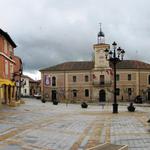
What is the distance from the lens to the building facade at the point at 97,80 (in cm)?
8062

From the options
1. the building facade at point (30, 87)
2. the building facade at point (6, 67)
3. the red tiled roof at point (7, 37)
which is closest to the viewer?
the red tiled roof at point (7, 37)

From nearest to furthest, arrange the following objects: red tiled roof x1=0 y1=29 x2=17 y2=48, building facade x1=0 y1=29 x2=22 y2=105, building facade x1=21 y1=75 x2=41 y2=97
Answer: red tiled roof x1=0 y1=29 x2=17 y2=48, building facade x1=0 y1=29 x2=22 y2=105, building facade x1=21 y1=75 x2=41 y2=97

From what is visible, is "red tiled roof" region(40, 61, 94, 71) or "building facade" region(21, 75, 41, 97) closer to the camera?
"red tiled roof" region(40, 61, 94, 71)

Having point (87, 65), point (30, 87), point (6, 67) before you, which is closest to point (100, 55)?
point (87, 65)

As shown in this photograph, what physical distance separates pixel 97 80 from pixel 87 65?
14.0 ft

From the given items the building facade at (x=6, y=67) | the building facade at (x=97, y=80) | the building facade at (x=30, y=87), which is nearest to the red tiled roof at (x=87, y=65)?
the building facade at (x=97, y=80)

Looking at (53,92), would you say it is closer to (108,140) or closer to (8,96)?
(8,96)

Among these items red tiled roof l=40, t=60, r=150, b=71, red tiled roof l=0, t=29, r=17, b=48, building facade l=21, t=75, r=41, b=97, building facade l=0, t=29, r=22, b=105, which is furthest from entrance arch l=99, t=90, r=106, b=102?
building facade l=21, t=75, r=41, b=97

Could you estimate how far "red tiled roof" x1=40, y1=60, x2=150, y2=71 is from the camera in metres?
82.2

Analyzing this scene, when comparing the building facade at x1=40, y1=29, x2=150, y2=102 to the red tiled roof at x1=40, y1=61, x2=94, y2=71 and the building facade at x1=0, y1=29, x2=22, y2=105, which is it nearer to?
the red tiled roof at x1=40, y1=61, x2=94, y2=71

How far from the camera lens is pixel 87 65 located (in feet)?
275

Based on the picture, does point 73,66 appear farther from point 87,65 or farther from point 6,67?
point 6,67

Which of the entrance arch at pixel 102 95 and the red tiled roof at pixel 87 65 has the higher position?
the red tiled roof at pixel 87 65

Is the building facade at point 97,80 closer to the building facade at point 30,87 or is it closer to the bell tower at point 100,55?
the bell tower at point 100,55
